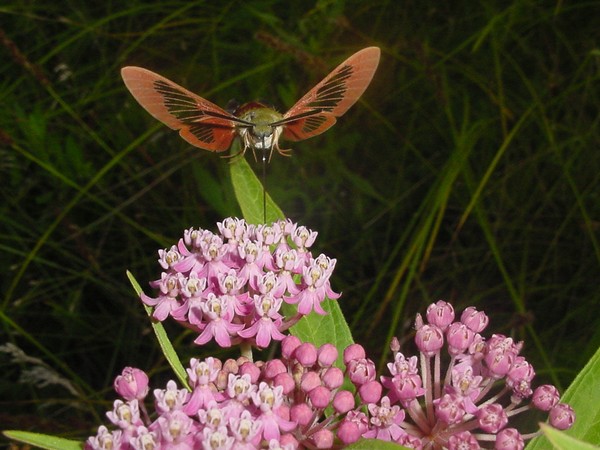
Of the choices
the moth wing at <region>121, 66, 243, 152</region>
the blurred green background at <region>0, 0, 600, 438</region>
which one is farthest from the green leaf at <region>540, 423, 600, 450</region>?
the blurred green background at <region>0, 0, 600, 438</region>

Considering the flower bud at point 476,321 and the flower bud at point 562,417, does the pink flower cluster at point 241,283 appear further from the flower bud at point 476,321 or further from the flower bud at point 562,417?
the flower bud at point 562,417

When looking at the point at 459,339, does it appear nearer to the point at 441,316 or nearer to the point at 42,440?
the point at 441,316

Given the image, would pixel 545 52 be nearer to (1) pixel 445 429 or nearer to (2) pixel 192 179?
(2) pixel 192 179

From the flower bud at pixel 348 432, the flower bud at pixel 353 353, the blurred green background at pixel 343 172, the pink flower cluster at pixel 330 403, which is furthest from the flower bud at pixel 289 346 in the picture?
the blurred green background at pixel 343 172

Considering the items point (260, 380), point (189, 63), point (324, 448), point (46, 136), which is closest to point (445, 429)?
point (324, 448)

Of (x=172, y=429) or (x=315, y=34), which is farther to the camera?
(x=315, y=34)

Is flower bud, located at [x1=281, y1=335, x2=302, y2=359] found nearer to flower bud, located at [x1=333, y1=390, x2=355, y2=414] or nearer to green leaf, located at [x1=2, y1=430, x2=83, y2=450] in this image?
flower bud, located at [x1=333, y1=390, x2=355, y2=414]
